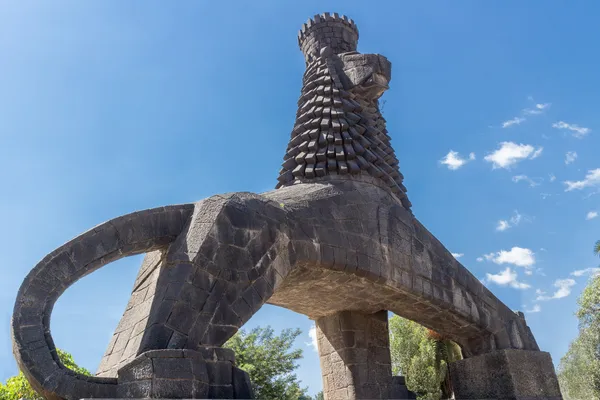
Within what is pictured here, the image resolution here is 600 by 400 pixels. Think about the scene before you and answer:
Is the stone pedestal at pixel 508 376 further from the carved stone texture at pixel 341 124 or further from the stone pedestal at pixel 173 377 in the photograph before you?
the stone pedestal at pixel 173 377

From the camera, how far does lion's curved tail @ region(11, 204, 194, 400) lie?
436 centimetres

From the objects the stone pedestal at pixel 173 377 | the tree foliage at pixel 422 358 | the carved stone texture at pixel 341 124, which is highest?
the carved stone texture at pixel 341 124

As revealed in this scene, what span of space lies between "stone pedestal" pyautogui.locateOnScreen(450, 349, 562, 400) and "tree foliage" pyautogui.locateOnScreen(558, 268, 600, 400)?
15066mm

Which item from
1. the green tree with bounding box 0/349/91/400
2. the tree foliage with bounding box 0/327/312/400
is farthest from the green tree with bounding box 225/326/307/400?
the green tree with bounding box 0/349/91/400

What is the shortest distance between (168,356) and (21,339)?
118cm

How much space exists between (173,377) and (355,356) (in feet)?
14.2

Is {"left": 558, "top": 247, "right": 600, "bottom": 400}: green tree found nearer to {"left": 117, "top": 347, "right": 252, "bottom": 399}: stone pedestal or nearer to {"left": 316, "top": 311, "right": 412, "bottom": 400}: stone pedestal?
{"left": 316, "top": 311, "right": 412, "bottom": 400}: stone pedestal

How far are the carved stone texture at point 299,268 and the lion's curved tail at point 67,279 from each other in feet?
0.04

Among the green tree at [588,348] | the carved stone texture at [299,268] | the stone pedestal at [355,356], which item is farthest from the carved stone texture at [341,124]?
the green tree at [588,348]

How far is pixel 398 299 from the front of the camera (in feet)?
25.4

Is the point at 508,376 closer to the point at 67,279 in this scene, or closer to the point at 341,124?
the point at 341,124

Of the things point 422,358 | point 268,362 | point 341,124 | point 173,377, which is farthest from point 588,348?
point 173,377

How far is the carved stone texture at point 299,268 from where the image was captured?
4.76 meters

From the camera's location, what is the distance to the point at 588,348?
22531 millimetres
